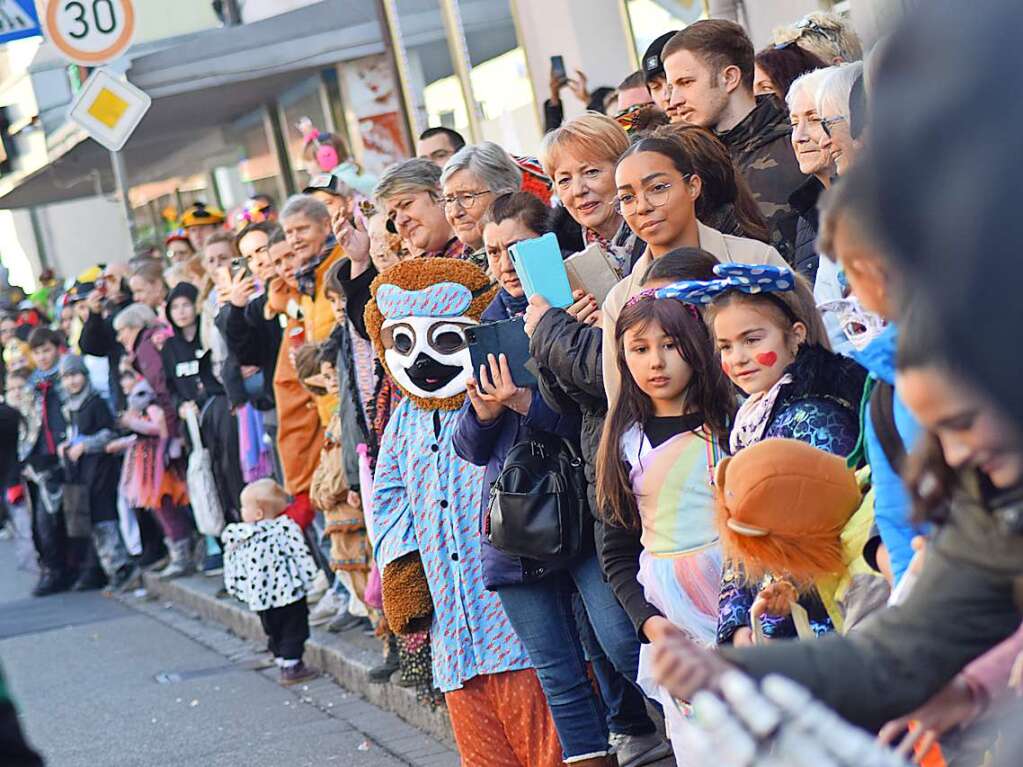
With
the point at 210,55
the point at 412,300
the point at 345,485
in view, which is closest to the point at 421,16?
the point at 210,55

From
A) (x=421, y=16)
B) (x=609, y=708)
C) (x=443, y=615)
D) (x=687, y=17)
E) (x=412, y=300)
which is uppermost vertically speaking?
(x=421, y=16)

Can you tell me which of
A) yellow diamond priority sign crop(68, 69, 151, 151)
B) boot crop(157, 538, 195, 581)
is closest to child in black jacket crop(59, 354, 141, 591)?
boot crop(157, 538, 195, 581)

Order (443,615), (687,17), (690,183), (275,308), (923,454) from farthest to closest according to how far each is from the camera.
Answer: (687,17) → (275,308) → (443,615) → (690,183) → (923,454)

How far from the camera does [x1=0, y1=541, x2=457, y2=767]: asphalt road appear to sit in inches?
283

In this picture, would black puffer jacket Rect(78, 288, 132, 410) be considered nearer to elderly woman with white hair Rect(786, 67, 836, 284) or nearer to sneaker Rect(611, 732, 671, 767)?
sneaker Rect(611, 732, 671, 767)

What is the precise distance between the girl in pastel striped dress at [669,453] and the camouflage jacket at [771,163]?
36.9 inches

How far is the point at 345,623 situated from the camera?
909cm

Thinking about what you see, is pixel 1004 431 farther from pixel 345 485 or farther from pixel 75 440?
pixel 75 440

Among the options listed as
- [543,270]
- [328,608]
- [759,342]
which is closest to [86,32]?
[328,608]

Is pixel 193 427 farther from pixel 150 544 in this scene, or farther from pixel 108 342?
pixel 150 544

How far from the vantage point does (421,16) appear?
47.2 ft

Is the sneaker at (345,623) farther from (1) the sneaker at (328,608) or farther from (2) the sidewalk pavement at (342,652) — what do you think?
(1) the sneaker at (328,608)

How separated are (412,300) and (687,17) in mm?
6557

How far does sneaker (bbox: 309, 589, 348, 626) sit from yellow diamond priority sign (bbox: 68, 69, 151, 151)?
4.30 metres
